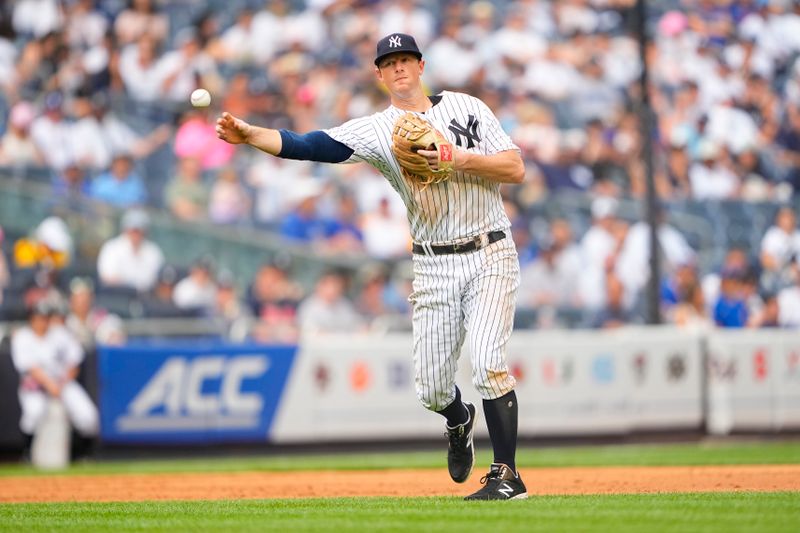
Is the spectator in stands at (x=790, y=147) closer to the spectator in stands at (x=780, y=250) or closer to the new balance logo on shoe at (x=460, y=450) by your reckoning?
the spectator in stands at (x=780, y=250)

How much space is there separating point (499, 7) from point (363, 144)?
13.4m

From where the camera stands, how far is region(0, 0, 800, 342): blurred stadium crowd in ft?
46.5

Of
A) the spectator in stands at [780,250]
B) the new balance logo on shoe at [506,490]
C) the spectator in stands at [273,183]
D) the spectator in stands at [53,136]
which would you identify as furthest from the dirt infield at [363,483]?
the spectator in stands at [780,250]

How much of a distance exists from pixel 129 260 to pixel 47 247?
0.82m

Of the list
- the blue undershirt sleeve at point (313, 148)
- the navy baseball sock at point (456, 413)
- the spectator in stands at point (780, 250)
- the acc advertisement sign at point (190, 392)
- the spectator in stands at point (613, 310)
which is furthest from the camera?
the spectator in stands at point (780, 250)

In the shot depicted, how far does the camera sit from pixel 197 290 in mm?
13766

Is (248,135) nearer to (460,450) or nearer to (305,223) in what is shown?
(460,450)

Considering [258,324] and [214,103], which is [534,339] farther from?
[214,103]

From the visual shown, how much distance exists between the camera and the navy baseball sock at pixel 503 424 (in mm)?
6848

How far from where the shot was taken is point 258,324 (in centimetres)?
1353

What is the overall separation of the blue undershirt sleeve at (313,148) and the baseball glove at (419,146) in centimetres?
30

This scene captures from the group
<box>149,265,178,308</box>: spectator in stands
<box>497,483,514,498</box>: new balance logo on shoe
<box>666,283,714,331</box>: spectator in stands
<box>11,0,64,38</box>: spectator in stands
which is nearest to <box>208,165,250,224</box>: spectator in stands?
<box>149,265,178,308</box>: spectator in stands

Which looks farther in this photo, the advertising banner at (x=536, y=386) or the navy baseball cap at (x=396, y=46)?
the advertising banner at (x=536, y=386)

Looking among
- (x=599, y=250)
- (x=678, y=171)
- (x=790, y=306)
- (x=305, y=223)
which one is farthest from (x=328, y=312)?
(x=678, y=171)
